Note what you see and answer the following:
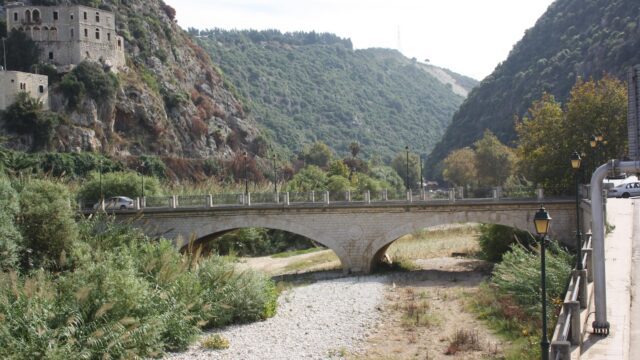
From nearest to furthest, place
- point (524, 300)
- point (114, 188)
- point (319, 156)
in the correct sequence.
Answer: point (524, 300)
point (114, 188)
point (319, 156)

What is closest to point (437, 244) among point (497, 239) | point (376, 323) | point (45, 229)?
point (497, 239)

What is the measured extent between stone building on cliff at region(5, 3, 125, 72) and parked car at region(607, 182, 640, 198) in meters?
68.2

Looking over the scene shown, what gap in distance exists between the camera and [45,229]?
32188 millimetres

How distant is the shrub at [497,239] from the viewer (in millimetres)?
38156

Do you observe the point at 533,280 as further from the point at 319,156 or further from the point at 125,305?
the point at 319,156

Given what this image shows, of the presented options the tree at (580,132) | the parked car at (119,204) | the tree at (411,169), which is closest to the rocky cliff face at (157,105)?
the tree at (411,169)

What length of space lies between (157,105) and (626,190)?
6561cm

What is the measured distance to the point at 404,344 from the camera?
80.0 feet

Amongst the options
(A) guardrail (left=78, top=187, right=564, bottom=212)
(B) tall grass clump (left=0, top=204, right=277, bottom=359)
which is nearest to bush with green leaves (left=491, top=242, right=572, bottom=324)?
(B) tall grass clump (left=0, top=204, right=277, bottom=359)

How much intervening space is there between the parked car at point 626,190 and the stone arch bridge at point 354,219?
564cm

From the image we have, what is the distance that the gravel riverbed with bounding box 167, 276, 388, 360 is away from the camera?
2294 cm

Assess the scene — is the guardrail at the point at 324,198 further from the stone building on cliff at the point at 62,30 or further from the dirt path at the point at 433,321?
the stone building on cliff at the point at 62,30

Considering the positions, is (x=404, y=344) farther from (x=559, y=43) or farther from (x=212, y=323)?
(x=559, y=43)

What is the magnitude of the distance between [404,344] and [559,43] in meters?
85.3
